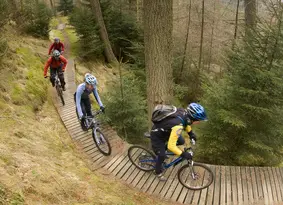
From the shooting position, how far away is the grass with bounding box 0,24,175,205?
494 cm

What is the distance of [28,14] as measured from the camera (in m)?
17.6

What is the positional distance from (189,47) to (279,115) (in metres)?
13.4

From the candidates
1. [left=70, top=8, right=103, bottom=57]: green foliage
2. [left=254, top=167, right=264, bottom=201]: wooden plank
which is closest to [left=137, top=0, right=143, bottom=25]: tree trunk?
[left=70, top=8, right=103, bottom=57]: green foliage

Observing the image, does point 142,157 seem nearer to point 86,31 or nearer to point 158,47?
point 158,47

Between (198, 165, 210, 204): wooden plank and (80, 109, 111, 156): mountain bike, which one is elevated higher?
(80, 109, 111, 156): mountain bike

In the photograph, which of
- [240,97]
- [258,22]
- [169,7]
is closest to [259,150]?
[240,97]

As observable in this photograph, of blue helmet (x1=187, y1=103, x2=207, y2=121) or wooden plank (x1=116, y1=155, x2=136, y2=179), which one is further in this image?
wooden plank (x1=116, y1=155, x2=136, y2=179)

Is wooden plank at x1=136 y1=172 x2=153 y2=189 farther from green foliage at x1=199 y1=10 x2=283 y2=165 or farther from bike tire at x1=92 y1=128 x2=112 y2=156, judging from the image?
green foliage at x1=199 y1=10 x2=283 y2=165

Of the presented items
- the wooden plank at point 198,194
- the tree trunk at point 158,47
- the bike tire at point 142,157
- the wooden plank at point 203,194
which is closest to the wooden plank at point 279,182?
the wooden plank at point 203,194

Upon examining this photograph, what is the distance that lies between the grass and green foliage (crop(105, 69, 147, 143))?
1891 millimetres

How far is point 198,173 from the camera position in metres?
6.46

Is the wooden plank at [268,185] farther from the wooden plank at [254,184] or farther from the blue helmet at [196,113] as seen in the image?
the blue helmet at [196,113]

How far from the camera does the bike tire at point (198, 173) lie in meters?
6.27

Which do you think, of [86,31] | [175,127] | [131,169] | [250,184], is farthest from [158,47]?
[86,31]
